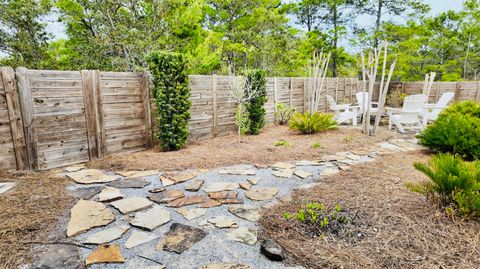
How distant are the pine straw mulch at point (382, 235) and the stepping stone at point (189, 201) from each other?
0.76 meters

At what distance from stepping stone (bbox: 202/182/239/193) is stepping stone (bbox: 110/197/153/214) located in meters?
0.70

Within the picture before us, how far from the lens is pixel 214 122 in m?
6.23

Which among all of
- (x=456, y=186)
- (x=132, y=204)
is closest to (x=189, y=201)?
(x=132, y=204)

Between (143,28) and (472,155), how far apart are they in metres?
9.28

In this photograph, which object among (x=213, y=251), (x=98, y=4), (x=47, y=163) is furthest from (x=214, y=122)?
(x=98, y=4)

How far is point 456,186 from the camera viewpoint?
7.44 feet

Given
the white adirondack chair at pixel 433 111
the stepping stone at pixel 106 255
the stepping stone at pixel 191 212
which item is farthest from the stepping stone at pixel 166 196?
the white adirondack chair at pixel 433 111

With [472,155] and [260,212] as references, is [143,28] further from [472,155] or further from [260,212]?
[472,155]

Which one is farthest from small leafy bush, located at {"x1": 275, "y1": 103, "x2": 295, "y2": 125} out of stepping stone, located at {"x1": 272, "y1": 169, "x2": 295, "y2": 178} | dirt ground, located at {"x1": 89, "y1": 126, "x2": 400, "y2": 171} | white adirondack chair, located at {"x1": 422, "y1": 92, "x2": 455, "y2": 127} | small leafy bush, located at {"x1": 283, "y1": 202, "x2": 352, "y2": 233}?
small leafy bush, located at {"x1": 283, "y1": 202, "x2": 352, "y2": 233}

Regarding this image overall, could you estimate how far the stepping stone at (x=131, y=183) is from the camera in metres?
3.27

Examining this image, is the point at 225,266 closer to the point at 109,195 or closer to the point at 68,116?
the point at 109,195

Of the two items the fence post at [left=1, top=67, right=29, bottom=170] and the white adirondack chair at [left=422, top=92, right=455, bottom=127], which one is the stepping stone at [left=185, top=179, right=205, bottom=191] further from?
the white adirondack chair at [left=422, top=92, right=455, bottom=127]

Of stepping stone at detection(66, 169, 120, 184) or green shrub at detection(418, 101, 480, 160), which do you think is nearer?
stepping stone at detection(66, 169, 120, 184)

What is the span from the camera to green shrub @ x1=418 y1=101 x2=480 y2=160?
4.09 m
